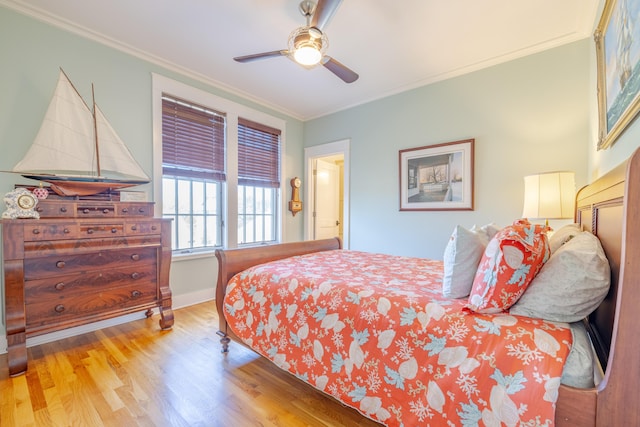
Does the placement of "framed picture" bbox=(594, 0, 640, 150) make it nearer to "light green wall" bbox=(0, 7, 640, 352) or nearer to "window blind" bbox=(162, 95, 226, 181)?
→ "light green wall" bbox=(0, 7, 640, 352)

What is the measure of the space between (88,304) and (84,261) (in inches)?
13.6

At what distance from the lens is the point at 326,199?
4848 mm

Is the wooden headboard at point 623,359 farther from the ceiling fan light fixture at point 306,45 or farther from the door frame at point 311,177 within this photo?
the door frame at point 311,177

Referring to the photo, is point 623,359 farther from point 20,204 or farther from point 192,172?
point 192,172

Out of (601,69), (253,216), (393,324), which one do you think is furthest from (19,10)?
(601,69)

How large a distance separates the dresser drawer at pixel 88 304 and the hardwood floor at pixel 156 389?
294 millimetres

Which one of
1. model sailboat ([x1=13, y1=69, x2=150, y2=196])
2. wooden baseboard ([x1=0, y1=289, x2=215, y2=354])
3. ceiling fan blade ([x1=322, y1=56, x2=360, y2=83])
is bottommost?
wooden baseboard ([x1=0, y1=289, x2=215, y2=354])

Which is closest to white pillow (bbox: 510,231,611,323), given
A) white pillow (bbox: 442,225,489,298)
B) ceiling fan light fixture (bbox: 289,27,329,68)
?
white pillow (bbox: 442,225,489,298)

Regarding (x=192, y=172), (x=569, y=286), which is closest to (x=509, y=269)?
(x=569, y=286)

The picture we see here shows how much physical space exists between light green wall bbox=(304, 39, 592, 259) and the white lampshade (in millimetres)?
518

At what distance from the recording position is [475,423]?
96 centimetres

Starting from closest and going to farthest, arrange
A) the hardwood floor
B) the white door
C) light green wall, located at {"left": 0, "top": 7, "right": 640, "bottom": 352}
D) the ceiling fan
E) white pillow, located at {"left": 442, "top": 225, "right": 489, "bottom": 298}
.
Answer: white pillow, located at {"left": 442, "top": 225, "right": 489, "bottom": 298} < the hardwood floor < the ceiling fan < light green wall, located at {"left": 0, "top": 7, "right": 640, "bottom": 352} < the white door

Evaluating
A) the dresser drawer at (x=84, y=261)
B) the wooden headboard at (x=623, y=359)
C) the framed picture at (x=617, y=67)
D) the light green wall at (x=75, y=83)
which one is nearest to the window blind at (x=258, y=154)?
the light green wall at (x=75, y=83)

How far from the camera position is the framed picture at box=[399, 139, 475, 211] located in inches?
117
